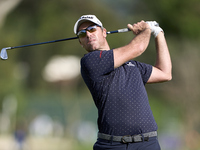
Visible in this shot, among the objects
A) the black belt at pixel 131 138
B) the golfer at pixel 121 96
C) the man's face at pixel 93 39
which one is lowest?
the black belt at pixel 131 138

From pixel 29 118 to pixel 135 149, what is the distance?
1620 cm

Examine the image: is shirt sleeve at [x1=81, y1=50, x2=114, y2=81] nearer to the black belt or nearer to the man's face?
the man's face

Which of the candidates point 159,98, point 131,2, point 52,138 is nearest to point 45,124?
point 52,138

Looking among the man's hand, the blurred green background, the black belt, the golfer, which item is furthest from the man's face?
the blurred green background

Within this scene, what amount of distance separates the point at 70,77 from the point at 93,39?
18625 mm

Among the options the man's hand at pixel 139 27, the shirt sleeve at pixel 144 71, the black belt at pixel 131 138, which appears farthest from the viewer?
the shirt sleeve at pixel 144 71

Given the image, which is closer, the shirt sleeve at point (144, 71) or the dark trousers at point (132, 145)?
the dark trousers at point (132, 145)

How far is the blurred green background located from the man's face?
455 inches

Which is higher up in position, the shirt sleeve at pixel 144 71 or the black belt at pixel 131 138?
the shirt sleeve at pixel 144 71

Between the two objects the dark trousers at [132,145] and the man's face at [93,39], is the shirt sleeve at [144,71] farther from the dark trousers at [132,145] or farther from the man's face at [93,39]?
the dark trousers at [132,145]

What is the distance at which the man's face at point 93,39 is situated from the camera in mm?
3600

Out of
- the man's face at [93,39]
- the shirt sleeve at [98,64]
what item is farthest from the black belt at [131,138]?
the man's face at [93,39]

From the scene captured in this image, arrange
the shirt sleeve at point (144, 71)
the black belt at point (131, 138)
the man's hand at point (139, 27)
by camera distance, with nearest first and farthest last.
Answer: the black belt at point (131, 138), the man's hand at point (139, 27), the shirt sleeve at point (144, 71)

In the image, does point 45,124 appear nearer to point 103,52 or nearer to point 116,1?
point 116,1
